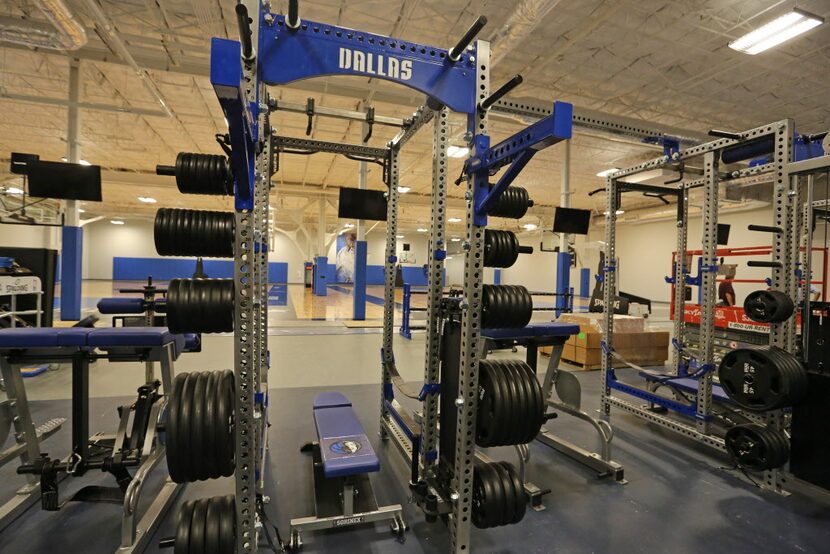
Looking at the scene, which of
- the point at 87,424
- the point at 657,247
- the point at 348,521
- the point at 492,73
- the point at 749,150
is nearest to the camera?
the point at 348,521

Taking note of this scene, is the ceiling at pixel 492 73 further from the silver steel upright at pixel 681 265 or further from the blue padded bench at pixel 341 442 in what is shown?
the blue padded bench at pixel 341 442

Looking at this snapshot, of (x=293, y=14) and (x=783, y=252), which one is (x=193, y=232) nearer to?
(x=293, y=14)

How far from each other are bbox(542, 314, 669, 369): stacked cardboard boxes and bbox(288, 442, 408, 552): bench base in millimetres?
3960

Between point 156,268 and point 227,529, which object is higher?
point 156,268

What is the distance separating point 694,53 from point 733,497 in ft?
19.7

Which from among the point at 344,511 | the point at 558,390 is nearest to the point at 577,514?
the point at 558,390

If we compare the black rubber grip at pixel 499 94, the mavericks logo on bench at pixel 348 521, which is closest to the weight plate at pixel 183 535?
the mavericks logo on bench at pixel 348 521

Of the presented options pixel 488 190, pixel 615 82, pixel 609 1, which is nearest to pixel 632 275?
pixel 615 82

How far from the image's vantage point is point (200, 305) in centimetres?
173

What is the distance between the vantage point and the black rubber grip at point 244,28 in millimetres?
1051

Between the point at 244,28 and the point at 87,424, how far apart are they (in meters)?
2.23

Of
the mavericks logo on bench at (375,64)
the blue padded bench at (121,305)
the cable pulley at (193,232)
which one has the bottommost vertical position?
the blue padded bench at (121,305)

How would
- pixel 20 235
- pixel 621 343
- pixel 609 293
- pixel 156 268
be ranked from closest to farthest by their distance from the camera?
pixel 609 293 → pixel 621 343 → pixel 20 235 → pixel 156 268

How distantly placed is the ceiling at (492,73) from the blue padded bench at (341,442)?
14.1ft
